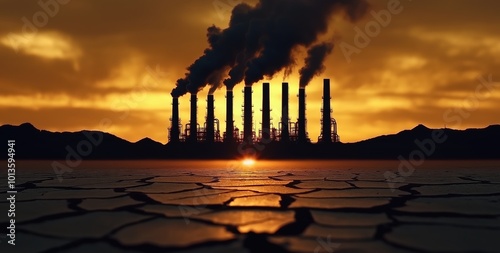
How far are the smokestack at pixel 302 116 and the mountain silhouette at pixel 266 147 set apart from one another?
616 mm

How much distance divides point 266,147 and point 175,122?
22.9 feet

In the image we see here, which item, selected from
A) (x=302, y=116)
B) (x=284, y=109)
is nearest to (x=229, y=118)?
(x=284, y=109)

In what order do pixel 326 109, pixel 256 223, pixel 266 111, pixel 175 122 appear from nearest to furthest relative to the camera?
pixel 256 223 → pixel 266 111 → pixel 326 109 → pixel 175 122

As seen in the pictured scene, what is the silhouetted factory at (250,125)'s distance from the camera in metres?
35.3

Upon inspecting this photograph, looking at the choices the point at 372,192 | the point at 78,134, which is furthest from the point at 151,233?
the point at 78,134

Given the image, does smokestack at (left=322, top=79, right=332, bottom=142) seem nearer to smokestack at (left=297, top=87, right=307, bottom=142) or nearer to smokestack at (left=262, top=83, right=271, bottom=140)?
smokestack at (left=297, top=87, right=307, bottom=142)

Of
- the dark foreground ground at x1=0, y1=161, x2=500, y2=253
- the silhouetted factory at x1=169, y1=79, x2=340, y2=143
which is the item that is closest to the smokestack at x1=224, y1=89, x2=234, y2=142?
the silhouetted factory at x1=169, y1=79, x2=340, y2=143

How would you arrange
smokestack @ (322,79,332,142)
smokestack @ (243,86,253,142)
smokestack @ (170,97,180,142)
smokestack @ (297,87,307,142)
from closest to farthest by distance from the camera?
1. smokestack @ (243,86,253,142)
2. smokestack @ (297,87,307,142)
3. smokestack @ (322,79,332,142)
4. smokestack @ (170,97,180,142)

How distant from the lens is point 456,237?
3.18 metres

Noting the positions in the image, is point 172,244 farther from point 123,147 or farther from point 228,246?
point 123,147

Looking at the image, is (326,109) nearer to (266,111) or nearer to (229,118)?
(266,111)

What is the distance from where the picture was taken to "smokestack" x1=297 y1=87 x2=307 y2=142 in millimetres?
35481

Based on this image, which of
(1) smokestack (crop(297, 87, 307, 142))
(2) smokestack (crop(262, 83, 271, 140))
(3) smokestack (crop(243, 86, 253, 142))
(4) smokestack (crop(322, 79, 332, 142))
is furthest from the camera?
(4) smokestack (crop(322, 79, 332, 142))

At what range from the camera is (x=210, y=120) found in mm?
36438
